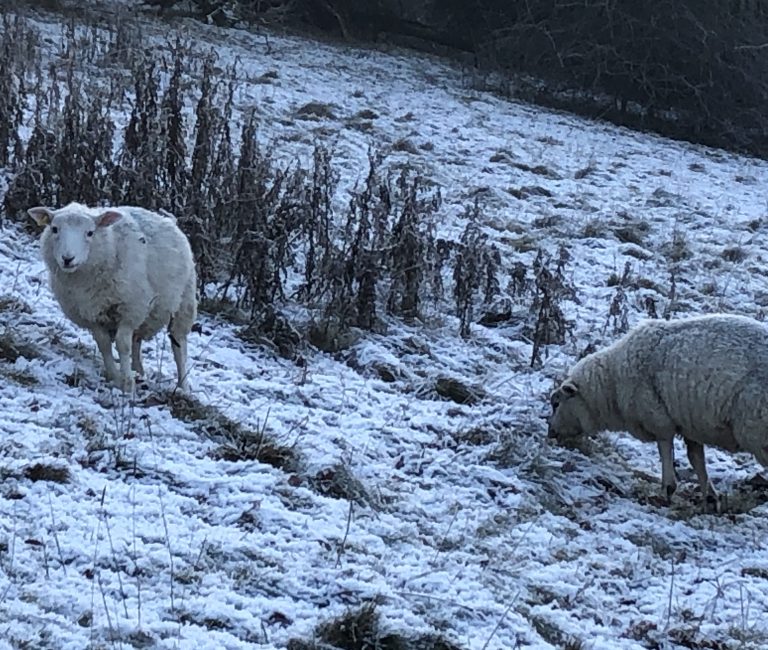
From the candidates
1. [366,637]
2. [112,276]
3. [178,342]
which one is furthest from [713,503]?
[112,276]

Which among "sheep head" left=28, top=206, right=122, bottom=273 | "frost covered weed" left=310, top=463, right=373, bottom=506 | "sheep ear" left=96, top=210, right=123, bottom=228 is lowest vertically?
"frost covered weed" left=310, top=463, right=373, bottom=506

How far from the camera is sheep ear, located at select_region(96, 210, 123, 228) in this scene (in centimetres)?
652

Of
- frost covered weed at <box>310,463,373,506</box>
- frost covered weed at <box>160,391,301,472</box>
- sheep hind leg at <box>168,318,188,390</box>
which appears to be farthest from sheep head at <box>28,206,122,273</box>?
frost covered weed at <box>310,463,373,506</box>

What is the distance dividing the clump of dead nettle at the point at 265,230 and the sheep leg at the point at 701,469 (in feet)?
5.73

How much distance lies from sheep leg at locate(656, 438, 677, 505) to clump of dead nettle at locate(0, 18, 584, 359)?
1.71m

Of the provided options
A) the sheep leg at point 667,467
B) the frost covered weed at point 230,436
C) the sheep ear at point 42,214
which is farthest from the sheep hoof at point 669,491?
the sheep ear at point 42,214

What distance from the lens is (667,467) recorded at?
264 inches

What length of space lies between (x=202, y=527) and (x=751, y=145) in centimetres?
1614

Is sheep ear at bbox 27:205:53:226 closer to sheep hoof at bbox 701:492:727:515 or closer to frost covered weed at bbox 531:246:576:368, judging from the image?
frost covered weed at bbox 531:246:576:368

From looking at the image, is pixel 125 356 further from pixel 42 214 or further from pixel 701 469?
pixel 701 469

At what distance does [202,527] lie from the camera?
4914mm

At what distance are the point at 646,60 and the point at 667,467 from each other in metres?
13.5

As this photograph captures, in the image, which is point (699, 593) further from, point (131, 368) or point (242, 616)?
point (131, 368)

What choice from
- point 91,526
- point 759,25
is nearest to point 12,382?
point 91,526
